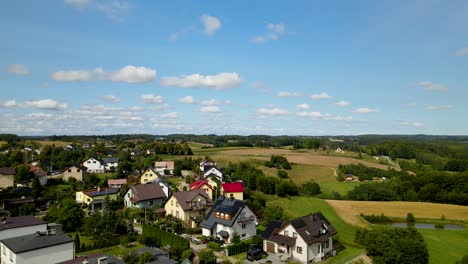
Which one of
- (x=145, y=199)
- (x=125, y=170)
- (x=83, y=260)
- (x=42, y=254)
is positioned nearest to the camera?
(x=83, y=260)

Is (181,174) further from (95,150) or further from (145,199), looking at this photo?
(95,150)

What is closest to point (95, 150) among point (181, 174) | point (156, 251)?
point (181, 174)

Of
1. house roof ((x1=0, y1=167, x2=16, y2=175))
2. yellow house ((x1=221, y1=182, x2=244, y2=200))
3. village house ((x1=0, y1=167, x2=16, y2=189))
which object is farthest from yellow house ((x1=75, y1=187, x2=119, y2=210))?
yellow house ((x1=221, y1=182, x2=244, y2=200))

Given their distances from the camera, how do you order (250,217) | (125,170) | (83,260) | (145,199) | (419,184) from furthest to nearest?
(125,170)
(419,184)
(145,199)
(250,217)
(83,260)

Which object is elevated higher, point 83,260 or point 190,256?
point 83,260

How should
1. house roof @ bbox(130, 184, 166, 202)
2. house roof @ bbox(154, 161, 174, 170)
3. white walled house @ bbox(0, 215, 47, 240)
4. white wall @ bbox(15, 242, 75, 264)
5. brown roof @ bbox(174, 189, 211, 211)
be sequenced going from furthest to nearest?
house roof @ bbox(154, 161, 174, 170), house roof @ bbox(130, 184, 166, 202), brown roof @ bbox(174, 189, 211, 211), white walled house @ bbox(0, 215, 47, 240), white wall @ bbox(15, 242, 75, 264)

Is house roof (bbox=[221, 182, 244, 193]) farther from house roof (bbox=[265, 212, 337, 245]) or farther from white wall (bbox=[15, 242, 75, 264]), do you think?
white wall (bbox=[15, 242, 75, 264])

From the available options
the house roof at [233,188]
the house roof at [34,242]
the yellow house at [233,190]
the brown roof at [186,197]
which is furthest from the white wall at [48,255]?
the house roof at [233,188]
